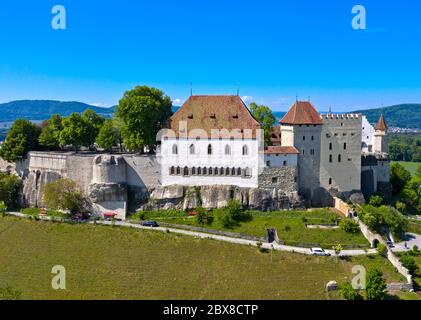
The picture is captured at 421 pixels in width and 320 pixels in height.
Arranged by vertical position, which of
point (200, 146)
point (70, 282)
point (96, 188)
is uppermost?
point (200, 146)

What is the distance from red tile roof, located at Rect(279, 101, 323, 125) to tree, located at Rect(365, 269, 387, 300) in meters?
22.8

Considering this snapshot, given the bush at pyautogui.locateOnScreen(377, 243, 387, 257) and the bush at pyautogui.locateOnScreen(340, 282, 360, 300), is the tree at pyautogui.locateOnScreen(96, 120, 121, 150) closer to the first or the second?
the bush at pyautogui.locateOnScreen(377, 243, 387, 257)

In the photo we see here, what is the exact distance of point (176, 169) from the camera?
57.5m

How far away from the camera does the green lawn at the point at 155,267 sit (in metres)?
38.7

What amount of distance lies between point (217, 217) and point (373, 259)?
1755cm

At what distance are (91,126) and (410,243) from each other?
4497 cm

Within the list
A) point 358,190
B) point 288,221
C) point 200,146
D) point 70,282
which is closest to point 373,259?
point 288,221

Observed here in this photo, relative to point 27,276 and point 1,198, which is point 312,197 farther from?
point 1,198

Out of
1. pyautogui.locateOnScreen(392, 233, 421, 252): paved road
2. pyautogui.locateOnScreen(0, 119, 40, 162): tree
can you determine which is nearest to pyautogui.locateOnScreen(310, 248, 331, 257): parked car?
pyautogui.locateOnScreen(392, 233, 421, 252): paved road

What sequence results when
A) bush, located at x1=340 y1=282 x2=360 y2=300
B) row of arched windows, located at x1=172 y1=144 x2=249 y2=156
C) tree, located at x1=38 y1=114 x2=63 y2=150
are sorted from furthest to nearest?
tree, located at x1=38 y1=114 x2=63 y2=150 < row of arched windows, located at x1=172 y1=144 x2=249 y2=156 < bush, located at x1=340 y1=282 x2=360 y2=300

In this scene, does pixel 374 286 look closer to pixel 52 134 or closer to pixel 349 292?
pixel 349 292

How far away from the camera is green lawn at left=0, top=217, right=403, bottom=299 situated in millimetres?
38688

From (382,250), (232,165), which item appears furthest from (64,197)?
(382,250)

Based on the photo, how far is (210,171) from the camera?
56969 mm
